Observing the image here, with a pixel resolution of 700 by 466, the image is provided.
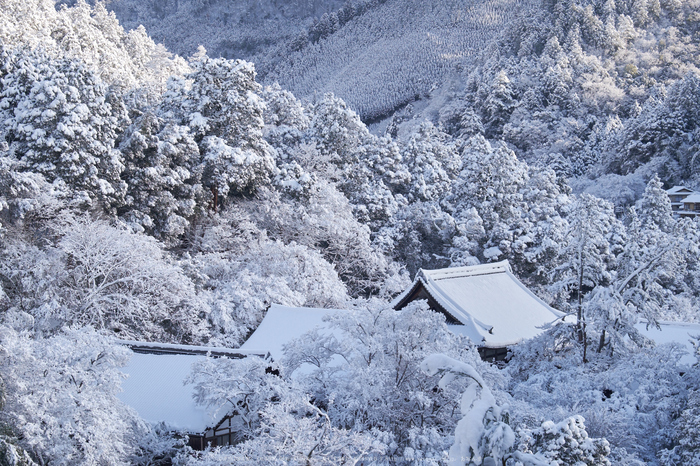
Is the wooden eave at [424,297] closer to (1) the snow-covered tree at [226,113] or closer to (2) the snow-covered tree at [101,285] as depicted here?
(2) the snow-covered tree at [101,285]

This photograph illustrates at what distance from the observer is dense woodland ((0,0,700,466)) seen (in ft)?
24.8

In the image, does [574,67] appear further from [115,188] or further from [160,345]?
[160,345]

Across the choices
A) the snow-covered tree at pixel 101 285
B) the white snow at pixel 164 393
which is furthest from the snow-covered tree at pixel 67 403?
the snow-covered tree at pixel 101 285

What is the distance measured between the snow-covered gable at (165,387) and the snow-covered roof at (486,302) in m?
7.53

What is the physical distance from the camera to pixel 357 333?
9203 millimetres

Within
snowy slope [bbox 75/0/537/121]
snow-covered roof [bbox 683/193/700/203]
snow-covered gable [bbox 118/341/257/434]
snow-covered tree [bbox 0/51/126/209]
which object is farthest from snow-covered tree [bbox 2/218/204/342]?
snowy slope [bbox 75/0/537/121]

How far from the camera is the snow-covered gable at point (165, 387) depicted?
9789 mm

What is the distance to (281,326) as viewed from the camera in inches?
632

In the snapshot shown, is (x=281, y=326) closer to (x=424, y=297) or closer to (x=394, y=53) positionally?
(x=424, y=297)

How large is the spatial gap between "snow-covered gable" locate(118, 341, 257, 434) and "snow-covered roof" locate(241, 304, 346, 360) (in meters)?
3.29

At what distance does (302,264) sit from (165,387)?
9.90 meters

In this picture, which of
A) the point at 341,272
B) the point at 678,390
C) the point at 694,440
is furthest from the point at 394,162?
the point at 694,440

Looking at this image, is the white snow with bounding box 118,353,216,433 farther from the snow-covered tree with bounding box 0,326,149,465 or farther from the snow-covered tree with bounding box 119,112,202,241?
the snow-covered tree with bounding box 119,112,202,241

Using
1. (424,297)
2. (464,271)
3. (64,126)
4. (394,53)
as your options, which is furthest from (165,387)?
(394,53)
